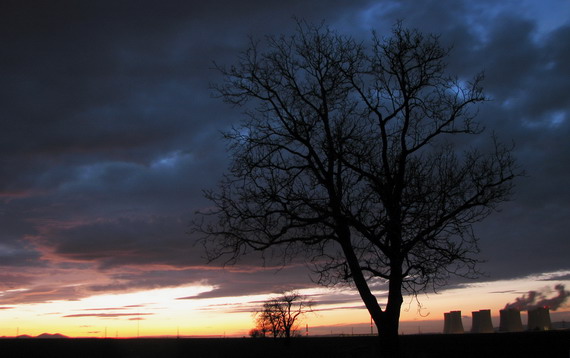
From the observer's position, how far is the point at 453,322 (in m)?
115

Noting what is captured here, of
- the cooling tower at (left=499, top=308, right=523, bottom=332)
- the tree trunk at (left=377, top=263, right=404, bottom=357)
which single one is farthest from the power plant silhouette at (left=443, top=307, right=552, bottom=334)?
the tree trunk at (left=377, top=263, right=404, bottom=357)

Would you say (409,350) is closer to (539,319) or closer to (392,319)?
(392,319)

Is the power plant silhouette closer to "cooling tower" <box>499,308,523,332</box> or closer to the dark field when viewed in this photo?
"cooling tower" <box>499,308,523,332</box>

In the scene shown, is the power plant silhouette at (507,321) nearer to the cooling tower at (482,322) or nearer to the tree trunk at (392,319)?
the cooling tower at (482,322)

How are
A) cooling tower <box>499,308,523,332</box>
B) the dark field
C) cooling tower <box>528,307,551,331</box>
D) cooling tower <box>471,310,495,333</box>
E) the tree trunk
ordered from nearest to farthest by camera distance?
1. the tree trunk
2. the dark field
3. cooling tower <box>528,307,551,331</box>
4. cooling tower <box>499,308,523,332</box>
5. cooling tower <box>471,310,495,333</box>

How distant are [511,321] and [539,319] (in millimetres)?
5062

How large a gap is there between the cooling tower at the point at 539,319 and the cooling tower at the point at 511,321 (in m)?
2.08

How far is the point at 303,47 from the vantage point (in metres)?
15.4

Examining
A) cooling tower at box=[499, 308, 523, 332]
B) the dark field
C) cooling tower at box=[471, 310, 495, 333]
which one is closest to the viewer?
the dark field

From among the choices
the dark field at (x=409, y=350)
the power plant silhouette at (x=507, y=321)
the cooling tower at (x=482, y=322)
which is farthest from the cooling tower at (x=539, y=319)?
the dark field at (x=409, y=350)

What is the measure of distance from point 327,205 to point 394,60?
179 inches

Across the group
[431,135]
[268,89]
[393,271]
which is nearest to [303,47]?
[268,89]

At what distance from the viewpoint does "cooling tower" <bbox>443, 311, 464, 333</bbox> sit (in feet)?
371

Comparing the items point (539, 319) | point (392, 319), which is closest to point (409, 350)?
point (392, 319)
